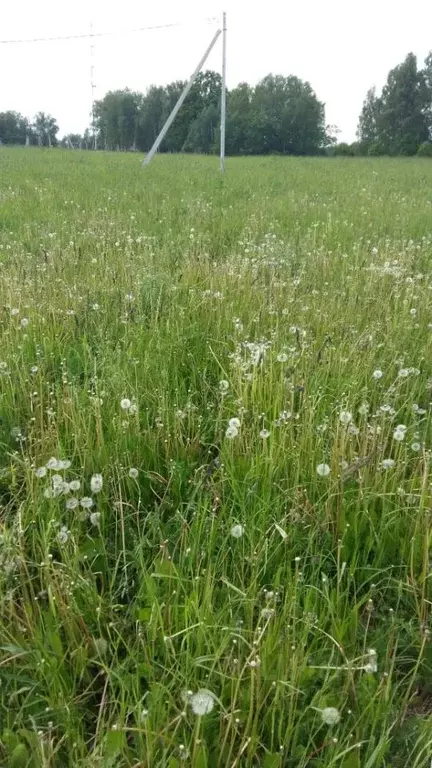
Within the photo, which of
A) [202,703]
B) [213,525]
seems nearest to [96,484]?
[213,525]

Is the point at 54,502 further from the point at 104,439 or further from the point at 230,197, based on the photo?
the point at 230,197

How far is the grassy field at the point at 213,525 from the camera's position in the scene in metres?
1.48

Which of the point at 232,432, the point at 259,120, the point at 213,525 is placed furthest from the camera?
the point at 259,120

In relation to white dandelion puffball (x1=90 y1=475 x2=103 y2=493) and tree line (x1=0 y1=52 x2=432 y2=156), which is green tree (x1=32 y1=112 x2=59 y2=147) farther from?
white dandelion puffball (x1=90 y1=475 x2=103 y2=493)

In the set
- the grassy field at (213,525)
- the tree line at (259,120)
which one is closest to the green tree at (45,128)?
the tree line at (259,120)

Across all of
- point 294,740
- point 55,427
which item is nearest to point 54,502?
point 55,427

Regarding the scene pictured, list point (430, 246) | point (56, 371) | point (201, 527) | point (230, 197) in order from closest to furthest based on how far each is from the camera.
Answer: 1. point (201, 527)
2. point (56, 371)
3. point (430, 246)
4. point (230, 197)

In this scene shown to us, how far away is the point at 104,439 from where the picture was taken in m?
2.59

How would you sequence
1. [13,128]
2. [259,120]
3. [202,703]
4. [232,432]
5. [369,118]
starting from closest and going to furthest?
[202,703]
[232,432]
[259,120]
[369,118]
[13,128]

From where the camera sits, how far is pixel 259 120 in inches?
3093

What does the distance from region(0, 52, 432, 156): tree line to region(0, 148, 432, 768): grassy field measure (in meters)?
64.6

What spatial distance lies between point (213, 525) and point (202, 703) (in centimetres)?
68

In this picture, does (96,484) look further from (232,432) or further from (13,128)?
(13,128)

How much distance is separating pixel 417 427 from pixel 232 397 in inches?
34.3
